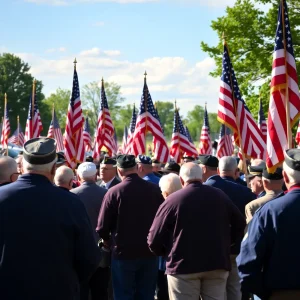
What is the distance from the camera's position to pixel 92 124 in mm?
106000

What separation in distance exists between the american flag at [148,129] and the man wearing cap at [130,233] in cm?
1051

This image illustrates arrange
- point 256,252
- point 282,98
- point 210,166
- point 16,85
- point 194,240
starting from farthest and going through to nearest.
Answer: point 16,85 < point 282,98 < point 210,166 < point 194,240 < point 256,252

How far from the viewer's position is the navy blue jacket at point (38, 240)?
4852 millimetres

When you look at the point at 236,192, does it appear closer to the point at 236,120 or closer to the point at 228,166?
the point at 228,166

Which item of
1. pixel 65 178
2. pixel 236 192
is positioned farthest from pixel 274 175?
pixel 65 178

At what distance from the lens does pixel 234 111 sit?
12625mm

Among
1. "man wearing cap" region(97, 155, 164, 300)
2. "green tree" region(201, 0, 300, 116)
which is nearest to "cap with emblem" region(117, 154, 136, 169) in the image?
"man wearing cap" region(97, 155, 164, 300)

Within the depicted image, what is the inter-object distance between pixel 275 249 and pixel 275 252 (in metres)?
0.02

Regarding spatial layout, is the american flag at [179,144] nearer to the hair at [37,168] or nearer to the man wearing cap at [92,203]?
the man wearing cap at [92,203]

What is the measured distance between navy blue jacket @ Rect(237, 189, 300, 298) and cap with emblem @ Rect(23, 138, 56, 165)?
163 centimetres

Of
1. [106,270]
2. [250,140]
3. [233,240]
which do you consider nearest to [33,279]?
[233,240]

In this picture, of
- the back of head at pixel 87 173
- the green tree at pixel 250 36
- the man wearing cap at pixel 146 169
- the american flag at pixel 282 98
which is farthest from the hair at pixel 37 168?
the green tree at pixel 250 36

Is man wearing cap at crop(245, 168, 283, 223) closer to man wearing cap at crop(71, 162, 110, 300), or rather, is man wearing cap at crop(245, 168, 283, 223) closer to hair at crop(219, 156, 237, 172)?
hair at crop(219, 156, 237, 172)

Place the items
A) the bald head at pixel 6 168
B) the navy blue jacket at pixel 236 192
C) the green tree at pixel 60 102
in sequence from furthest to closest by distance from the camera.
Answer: the green tree at pixel 60 102
the navy blue jacket at pixel 236 192
the bald head at pixel 6 168
